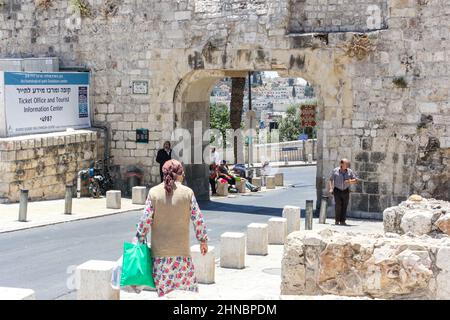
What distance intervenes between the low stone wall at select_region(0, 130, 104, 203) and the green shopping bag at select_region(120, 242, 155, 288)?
9.98 meters

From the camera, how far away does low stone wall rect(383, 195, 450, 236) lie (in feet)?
32.5

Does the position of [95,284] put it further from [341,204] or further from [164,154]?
[164,154]

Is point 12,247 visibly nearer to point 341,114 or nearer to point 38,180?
point 38,180

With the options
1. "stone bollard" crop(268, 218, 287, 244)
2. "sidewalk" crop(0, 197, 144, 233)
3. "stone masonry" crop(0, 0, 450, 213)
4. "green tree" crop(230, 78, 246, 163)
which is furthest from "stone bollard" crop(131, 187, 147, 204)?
"green tree" crop(230, 78, 246, 163)

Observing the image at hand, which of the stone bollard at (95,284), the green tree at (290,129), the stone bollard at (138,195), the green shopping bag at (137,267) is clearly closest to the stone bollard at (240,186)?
the stone bollard at (138,195)

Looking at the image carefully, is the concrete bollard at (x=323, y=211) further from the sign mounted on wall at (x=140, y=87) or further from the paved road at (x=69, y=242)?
the sign mounted on wall at (x=140, y=87)

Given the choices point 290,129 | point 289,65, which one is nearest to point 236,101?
point 289,65

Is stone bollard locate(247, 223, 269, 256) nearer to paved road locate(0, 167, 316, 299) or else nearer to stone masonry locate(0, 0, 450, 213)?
paved road locate(0, 167, 316, 299)

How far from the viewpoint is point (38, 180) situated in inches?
678

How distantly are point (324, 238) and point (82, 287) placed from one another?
242 centimetres

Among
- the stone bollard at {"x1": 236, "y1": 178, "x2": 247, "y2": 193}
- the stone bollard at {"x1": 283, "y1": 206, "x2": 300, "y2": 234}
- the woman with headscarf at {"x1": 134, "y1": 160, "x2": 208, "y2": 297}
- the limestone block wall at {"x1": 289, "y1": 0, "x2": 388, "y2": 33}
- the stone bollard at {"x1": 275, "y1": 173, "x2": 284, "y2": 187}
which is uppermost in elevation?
the limestone block wall at {"x1": 289, "y1": 0, "x2": 388, "y2": 33}

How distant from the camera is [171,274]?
710 centimetres

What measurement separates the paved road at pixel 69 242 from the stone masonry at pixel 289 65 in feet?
6.10
